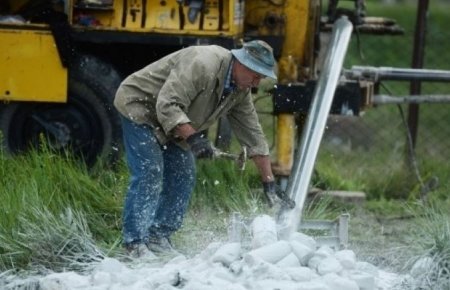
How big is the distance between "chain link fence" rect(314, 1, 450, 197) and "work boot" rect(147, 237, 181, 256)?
2.74 meters

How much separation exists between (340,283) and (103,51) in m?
3.91

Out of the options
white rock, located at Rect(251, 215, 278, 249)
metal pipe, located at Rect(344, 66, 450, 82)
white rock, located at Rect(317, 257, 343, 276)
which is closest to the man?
white rock, located at Rect(251, 215, 278, 249)

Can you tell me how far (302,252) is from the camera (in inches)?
330

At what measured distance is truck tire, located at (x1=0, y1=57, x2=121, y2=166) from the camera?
436 inches

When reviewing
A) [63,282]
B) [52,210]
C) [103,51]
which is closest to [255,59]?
[52,210]

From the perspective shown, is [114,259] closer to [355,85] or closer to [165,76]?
[165,76]

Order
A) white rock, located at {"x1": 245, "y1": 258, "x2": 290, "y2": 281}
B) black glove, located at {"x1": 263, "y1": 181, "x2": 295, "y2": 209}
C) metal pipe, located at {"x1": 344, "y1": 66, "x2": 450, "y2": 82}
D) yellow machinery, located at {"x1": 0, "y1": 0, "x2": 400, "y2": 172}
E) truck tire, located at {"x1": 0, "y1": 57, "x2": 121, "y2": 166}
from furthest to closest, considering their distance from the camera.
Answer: metal pipe, located at {"x1": 344, "y1": 66, "x2": 450, "y2": 82} → truck tire, located at {"x1": 0, "y1": 57, "x2": 121, "y2": 166} → yellow machinery, located at {"x1": 0, "y1": 0, "x2": 400, "y2": 172} → black glove, located at {"x1": 263, "y1": 181, "x2": 295, "y2": 209} → white rock, located at {"x1": 245, "y1": 258, "x2": 290, "y2": 281}

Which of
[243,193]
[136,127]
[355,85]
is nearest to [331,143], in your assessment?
[355,85]

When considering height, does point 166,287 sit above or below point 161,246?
above

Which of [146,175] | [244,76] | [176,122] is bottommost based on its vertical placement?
[146,175]

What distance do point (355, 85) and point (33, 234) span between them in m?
3.38

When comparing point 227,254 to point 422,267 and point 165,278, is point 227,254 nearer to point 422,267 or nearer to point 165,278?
point 165,278

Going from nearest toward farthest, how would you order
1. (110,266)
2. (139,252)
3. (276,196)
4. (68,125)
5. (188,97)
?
(110,266) < (188,97) < (139,252) < (276,196) < (68,125)

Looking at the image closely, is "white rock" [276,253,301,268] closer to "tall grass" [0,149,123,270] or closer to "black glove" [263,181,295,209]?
"black glove" [263,181,295,209]
